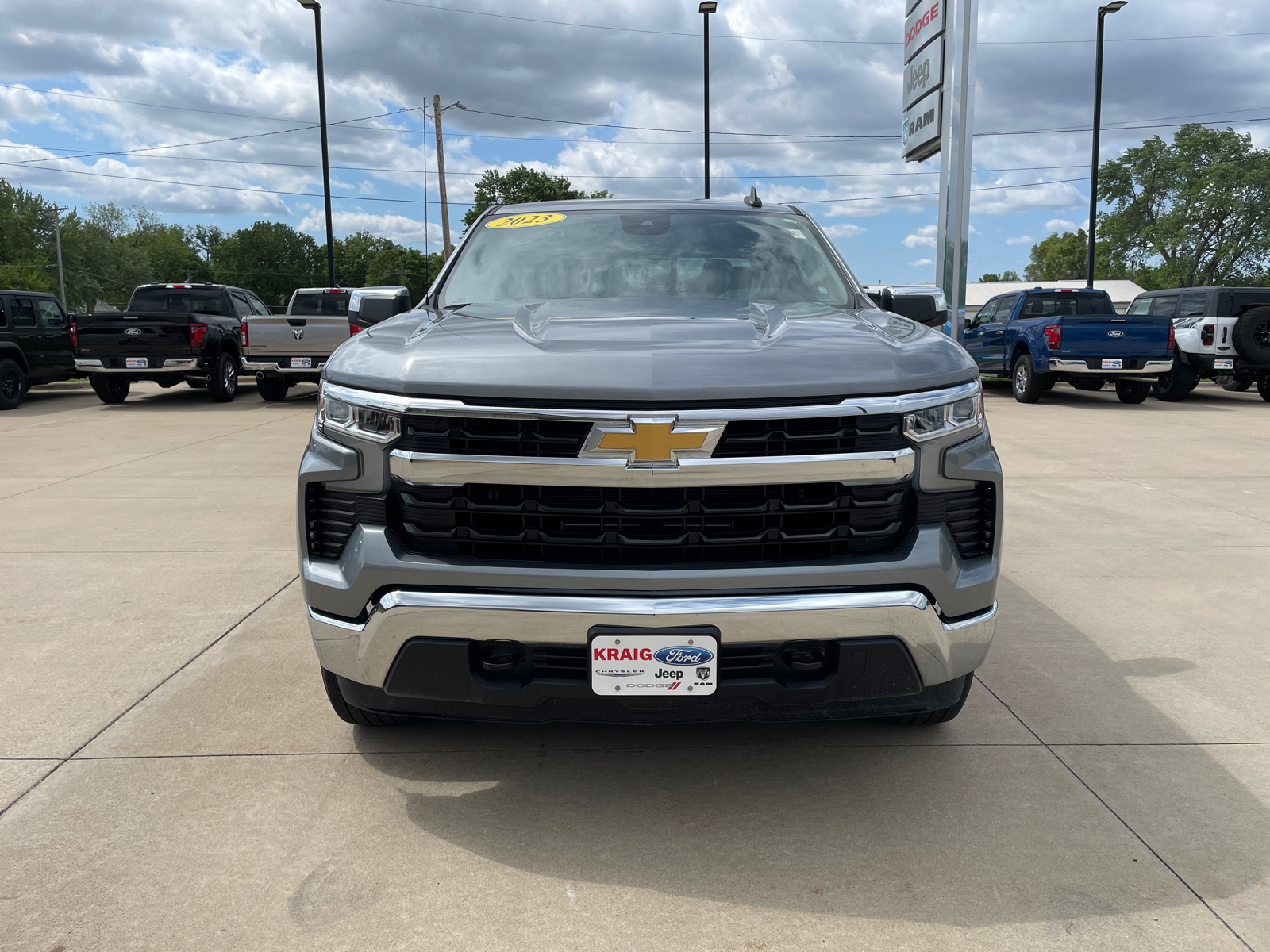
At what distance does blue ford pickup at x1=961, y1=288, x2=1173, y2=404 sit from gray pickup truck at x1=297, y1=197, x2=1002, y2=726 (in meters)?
12.9

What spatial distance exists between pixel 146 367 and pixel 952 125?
496 inches

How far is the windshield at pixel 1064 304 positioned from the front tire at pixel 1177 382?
1.40m

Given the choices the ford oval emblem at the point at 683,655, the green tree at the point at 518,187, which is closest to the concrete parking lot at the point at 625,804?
the ford oval emblem at the point at 683,655

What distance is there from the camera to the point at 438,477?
2473 mm

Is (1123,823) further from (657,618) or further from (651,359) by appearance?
(651,359)

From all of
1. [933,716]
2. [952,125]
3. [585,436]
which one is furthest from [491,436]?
[952,125]

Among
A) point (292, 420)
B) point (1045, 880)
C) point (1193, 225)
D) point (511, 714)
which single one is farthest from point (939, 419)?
point (1193, 225)

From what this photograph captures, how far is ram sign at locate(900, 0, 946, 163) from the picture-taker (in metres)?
15.0

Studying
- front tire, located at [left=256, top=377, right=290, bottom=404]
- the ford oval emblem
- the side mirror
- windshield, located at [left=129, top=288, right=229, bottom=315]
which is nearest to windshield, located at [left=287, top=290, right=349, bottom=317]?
windshield, located at [left=129, top=288, right=229, bottom=315]

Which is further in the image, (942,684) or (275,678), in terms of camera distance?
(275,678)

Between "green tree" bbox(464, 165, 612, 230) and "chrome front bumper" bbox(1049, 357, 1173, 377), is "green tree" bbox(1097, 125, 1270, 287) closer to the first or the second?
"green tree" bbox(464, 165, 612, 230)

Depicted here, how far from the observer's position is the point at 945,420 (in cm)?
258

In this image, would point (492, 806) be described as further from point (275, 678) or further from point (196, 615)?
point (196, 615)

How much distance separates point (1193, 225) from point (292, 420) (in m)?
73.3
